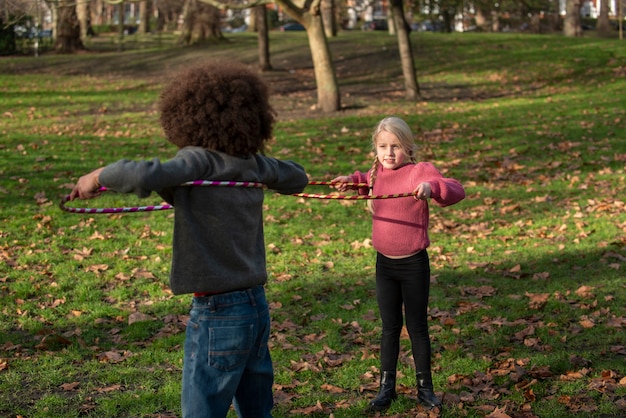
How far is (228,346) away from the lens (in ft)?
11.4

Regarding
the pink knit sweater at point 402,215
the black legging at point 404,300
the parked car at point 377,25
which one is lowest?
the black legging at point 404,300

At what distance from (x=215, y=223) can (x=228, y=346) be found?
52 centimetres

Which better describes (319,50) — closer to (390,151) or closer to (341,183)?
(341,183)

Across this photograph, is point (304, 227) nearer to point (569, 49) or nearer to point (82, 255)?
point (82, 255)

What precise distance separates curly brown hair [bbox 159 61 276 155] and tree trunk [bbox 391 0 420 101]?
18.1m

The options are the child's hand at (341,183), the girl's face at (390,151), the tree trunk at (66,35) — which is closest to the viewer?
the girl's face at (390,151)

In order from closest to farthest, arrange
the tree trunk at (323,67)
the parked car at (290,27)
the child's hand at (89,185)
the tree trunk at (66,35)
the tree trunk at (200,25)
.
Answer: the child's hand at (89,185) < the tree trunk at (323,67) < the tree trunk at (200,25) < the tree trunk at (66,35) < the parked car at (290,27)

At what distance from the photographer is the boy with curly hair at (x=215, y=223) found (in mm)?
3457

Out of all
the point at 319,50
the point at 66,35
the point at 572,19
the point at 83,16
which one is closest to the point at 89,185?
the point at 319,50

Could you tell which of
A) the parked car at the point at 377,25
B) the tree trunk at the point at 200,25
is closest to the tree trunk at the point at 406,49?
the tree trunk at the point at 200,25

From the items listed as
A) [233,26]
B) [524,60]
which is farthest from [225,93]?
[233,26]

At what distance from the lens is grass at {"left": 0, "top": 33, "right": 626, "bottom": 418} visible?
18.1ft

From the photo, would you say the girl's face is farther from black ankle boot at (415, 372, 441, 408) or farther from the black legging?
black ankle boot at (415, 372, 441, 408)

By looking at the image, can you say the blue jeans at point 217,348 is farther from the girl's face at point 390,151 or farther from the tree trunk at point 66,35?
the tree trunk at point 66,35
